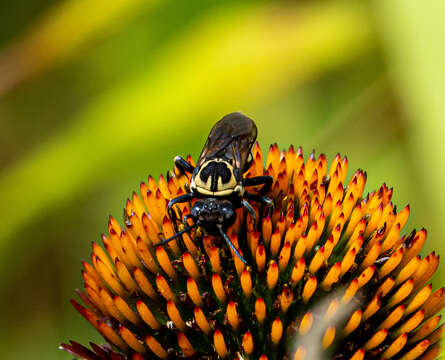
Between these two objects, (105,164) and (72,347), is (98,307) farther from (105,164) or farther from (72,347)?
(105,164)

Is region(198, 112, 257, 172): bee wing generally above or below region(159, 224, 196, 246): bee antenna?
above

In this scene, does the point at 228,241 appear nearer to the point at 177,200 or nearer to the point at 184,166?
the point at 177,200

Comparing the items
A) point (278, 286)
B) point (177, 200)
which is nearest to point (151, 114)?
point (177, 200)

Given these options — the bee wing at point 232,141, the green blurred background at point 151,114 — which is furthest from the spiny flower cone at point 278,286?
the green blurred background at point 151,114

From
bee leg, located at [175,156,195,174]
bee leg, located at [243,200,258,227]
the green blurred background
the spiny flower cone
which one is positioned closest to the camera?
the spiny flower cone

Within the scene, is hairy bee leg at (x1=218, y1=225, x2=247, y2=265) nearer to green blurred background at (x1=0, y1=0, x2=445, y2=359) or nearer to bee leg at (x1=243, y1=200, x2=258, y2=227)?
bee leg at (x1=243, y1=200, x2=258, y2=227)

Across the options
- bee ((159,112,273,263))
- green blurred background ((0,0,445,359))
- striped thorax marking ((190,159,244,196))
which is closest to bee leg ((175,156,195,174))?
bee ((159,112,273,263))

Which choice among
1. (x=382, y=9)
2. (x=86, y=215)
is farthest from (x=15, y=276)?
(x=382, y=9)
